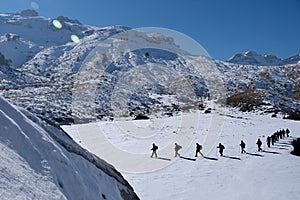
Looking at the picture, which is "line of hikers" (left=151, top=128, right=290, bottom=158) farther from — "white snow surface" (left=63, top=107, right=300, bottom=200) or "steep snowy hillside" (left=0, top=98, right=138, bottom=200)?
"steep snowy hillside" (left=0, top=98, right=138, bottom=200)

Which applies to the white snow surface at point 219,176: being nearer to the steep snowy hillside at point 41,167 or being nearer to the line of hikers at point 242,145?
the line of hikers at point 242,145

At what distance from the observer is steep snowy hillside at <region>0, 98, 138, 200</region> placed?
299 centimetres

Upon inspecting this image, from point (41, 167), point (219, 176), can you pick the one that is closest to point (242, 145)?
point (219, 176)

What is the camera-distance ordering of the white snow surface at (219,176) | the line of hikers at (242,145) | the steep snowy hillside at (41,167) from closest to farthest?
the steep snowy hillside at (41,167)
the white snow surface at (219,176)
the line of hikers at (242,145)

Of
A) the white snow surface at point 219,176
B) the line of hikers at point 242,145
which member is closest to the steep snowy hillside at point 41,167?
the white snow surface at point 219,176

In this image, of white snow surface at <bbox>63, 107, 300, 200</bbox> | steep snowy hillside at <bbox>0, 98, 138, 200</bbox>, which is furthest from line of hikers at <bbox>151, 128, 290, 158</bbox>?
steep snowy hillside at <bbox>0, 98, 138, 200</bbox>

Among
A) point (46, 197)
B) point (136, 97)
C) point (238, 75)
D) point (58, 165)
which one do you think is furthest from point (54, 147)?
point (238, 75)

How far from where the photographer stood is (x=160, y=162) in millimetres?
17359

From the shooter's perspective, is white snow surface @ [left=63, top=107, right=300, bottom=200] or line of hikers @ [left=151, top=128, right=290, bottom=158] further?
line of hikers @ [left=151, top=128, right=290, bottom=158]

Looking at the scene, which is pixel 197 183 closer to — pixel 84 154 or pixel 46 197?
pixel 84 154

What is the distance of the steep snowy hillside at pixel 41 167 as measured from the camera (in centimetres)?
299

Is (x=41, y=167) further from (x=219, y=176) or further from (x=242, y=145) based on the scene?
(x=242, y=145)

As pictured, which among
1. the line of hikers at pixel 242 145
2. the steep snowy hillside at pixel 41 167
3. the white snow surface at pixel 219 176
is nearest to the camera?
the steep snowy hillside at pixel 41 167

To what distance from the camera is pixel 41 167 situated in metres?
3.64
